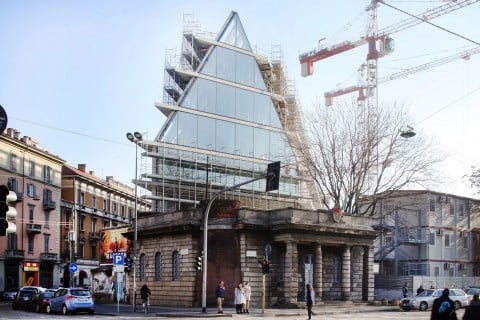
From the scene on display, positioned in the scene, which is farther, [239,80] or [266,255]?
[239,80]

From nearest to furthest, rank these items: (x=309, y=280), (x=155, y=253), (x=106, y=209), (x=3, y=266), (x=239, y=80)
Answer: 1. (x=309, y=280)
2. (x=155, y=253)
3. (x=3, y=266)
4. (x=239, y=80)
5. (x=106, y=209)

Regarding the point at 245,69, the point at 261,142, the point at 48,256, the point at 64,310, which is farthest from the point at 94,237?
the point at 64,310

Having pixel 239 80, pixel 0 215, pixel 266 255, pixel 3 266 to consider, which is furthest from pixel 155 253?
pixel 239 80

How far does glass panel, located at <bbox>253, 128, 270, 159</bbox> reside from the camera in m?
80.6

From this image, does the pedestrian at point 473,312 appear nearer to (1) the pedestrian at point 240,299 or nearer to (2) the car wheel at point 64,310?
(1) the pedestrian at point 240,299

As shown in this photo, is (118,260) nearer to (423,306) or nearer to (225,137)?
(423,306)

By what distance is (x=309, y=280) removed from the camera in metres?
41.8

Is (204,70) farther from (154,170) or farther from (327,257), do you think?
(327,257)

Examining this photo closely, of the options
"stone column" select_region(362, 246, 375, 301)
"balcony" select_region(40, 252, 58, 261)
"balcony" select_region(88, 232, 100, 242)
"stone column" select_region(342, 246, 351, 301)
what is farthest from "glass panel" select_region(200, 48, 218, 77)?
"stone column" select_region(342, 246, 351, 301)

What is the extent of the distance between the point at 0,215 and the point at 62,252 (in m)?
69.3

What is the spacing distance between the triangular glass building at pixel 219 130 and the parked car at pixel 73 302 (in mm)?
36997

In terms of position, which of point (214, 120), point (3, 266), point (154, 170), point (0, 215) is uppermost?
point (214, 120)

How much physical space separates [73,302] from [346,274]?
16.7m

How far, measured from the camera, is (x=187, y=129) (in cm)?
7600
